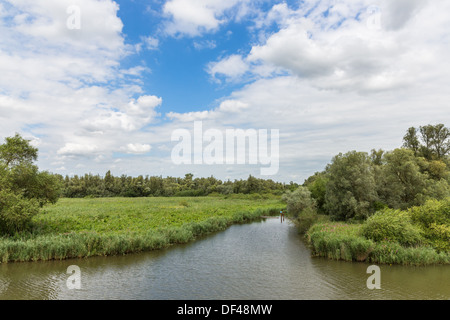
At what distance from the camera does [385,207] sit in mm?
26484

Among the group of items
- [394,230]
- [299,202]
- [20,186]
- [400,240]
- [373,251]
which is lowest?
[373,251]

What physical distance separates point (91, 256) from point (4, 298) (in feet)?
28.1

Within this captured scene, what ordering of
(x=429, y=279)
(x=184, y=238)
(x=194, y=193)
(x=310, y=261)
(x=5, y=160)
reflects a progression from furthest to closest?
1. (x=194, y=193)
2. (x=184, y=238)
3. (x=5, y=160)
4. (x=310, y=261)
5. (x=429, y=279)

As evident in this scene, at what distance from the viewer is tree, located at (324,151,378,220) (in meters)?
31.8

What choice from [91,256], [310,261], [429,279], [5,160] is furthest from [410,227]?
[5,160]

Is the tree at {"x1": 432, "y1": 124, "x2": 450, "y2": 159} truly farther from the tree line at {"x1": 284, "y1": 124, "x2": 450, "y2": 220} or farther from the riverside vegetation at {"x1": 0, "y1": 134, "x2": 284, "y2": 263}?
the riverside vegetation at {"x1": 0, "y1": 134, "x2": 284, "y2": 263}

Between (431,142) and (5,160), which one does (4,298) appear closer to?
(5,160)

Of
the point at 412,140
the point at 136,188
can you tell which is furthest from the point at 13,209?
the point at 136,188

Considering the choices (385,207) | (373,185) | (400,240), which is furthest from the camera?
(373,185)

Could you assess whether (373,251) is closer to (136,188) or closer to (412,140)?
(412,140)

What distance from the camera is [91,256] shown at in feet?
74.4

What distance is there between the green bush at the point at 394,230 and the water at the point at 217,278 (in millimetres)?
2422

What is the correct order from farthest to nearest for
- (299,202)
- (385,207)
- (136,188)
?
(136,188) < (299,202) < (385,207)

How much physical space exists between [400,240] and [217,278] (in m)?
15.5
